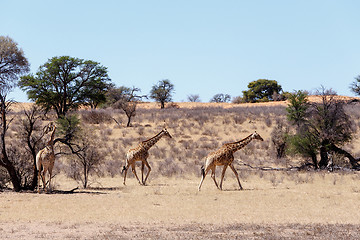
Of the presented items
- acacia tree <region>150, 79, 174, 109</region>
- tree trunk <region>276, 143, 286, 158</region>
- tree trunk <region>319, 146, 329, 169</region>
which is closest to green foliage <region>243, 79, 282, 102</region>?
acacia tree <region>150, 79, 174, 109</region>

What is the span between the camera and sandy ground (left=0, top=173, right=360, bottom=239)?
35.3 feet

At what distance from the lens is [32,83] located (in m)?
42.3

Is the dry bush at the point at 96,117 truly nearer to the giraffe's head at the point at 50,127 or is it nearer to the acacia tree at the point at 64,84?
the acacia tree at the point at 64,84

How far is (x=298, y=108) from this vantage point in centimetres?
2825

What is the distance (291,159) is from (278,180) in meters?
7.96

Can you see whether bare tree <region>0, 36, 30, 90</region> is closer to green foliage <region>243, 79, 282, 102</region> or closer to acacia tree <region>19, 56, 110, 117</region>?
acacia tree <region>19, 56, 110, 117</region>

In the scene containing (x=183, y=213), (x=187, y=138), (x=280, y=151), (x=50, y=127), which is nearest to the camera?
(x=183, y=213)

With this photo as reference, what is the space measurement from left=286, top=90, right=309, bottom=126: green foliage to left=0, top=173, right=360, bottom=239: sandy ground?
816 cm

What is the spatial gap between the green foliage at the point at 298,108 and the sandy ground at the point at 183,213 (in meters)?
8.16

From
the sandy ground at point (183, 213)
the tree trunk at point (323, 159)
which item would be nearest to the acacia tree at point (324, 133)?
the tree trunk at point (323, 159)

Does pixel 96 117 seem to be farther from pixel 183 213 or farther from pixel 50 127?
pixel 183 213

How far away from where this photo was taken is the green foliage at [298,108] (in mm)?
26913

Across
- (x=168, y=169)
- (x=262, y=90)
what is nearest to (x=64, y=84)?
(x=168, y=169)

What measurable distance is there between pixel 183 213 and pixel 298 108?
16659mm
